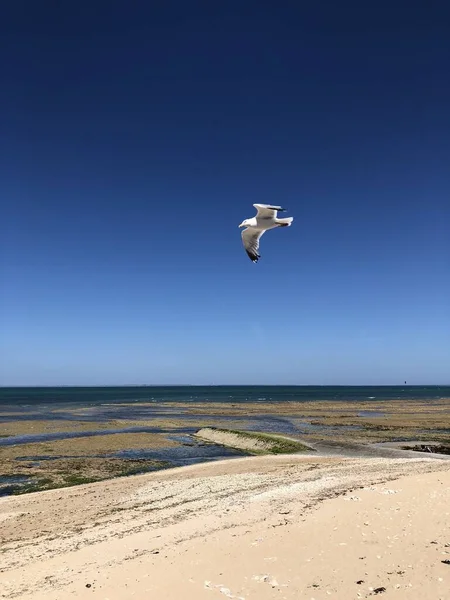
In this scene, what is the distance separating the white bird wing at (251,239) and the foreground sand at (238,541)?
24.1 ft

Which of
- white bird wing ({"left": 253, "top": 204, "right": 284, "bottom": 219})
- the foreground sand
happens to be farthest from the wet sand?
white bird wing ({"left": 253, "top": 204, "right": 284, "bottom": 219})

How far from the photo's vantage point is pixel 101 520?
15.4m

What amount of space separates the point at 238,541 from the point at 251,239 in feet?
26.2

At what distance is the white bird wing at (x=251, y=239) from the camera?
14.4 m

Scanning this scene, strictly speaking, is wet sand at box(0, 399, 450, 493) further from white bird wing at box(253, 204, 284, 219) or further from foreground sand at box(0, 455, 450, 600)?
white bird wing at box(253, 204, 284, 219)

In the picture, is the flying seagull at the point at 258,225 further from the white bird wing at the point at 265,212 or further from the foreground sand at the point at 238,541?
the foreground sand at the point at 238,541

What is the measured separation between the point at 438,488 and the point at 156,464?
56.5 ft

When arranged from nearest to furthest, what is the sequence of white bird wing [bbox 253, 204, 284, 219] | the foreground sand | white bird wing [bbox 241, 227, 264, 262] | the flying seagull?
the foreground sand → white bird wing [bbox 253, 204, 284, 219] → the flying seagull → white bird wing [bbox 241, 227, 264, 262]

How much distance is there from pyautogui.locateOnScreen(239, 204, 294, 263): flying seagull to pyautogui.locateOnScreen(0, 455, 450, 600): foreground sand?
7.22 meters

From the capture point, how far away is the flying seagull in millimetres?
13766

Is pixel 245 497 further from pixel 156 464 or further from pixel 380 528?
pixel 156 464

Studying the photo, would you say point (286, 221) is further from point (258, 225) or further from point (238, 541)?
point (238, 541)

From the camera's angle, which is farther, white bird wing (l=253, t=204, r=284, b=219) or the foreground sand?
white bird wing (l=253, t=204, r=284, b=219)

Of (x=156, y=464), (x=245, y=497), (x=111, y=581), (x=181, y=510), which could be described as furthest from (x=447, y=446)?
(x=111, y=581)
